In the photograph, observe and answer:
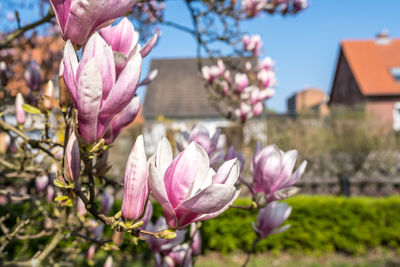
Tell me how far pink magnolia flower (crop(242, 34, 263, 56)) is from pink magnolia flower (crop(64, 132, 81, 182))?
10.2 ft

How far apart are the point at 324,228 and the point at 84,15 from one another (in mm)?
7045

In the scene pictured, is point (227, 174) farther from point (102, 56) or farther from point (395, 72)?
point (395, 72)

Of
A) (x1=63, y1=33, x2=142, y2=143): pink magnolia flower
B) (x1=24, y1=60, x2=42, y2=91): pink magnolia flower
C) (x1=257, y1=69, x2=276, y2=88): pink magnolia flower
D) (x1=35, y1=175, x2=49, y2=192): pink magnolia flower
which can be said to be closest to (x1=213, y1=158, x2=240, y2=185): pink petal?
(x1=63, y1=33, x2=142, y2=143): pink magnolia flower

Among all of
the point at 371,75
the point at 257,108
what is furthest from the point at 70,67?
the point at 371,75

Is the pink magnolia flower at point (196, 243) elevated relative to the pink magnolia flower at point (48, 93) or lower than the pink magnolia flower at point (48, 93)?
lower

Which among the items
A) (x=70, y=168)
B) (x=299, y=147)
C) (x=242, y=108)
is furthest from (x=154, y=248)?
(x=299, y=147)

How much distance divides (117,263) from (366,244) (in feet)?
15.3

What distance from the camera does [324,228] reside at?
6.90 meters

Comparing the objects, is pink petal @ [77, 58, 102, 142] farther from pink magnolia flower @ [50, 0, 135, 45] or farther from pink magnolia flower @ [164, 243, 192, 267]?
pink magnolia flower @ [164, 243, 192, 267]

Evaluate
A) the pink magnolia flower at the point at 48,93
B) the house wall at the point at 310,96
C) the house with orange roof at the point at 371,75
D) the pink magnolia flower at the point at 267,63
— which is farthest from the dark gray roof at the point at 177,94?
the house wall at the point at 310,96

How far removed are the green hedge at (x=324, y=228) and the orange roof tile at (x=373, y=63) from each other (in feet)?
63.5

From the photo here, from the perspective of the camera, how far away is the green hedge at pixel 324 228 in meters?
6.79

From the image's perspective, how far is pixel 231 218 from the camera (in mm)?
6887

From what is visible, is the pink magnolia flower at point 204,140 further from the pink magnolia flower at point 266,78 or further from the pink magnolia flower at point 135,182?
the pink magnolia flower at point 266,78
